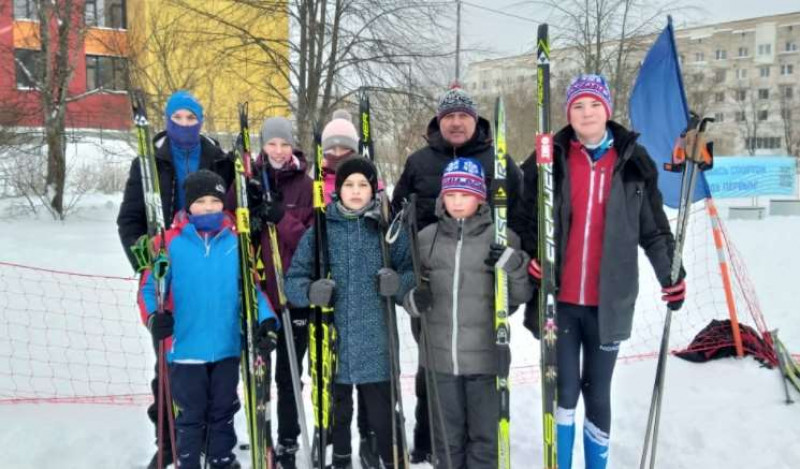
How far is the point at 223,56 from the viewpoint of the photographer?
30.5 ft

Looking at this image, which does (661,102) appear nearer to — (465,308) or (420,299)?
(465,308)

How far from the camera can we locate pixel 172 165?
2982 millimetres

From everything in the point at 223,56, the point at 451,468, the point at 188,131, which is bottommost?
the point at 451,468

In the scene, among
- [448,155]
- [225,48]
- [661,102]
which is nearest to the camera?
[448,155]

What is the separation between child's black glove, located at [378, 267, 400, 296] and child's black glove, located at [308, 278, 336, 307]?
210 millimetres

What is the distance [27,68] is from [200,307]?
42.8 feet

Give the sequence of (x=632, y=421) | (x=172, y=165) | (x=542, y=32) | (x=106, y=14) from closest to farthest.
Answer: (x=542, y=32), (x=172, y=165), (x=632, y=421), (x=106, y=14)

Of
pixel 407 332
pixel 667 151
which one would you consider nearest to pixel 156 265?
pixel 407 332

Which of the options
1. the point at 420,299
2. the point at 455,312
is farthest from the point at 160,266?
the point at 455,312

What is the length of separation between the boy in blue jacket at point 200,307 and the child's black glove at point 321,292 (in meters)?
0.28

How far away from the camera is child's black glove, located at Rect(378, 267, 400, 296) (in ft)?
8.43

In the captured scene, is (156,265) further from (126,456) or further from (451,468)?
(451,468)

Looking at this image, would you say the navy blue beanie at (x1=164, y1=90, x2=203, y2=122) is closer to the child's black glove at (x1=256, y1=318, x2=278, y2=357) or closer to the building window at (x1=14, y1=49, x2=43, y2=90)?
the child's black glove at (x1=256, y1=318, x2=278, y2=357)

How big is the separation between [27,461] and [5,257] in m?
6.11
